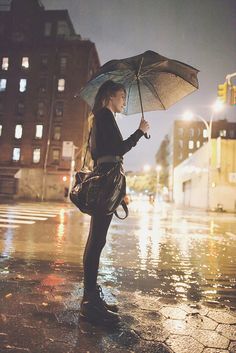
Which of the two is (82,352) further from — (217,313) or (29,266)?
(29,266)

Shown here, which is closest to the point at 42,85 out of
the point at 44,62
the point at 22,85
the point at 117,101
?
the point at 22,85

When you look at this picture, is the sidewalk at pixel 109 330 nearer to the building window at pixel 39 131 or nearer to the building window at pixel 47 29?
the building window at pixel 39 131

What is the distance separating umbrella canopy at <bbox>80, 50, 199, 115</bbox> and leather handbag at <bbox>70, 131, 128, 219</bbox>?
1070 mm

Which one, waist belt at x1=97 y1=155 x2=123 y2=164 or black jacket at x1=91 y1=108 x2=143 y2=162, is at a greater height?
black jacket at x1=91 y1=108 x2=143 y2=162

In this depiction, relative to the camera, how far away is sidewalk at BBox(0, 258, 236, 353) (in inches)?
86.7

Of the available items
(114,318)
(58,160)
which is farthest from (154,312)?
(58,160)

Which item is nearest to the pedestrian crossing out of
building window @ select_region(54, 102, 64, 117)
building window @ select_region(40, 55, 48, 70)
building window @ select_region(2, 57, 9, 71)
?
building window @ select_region(54, 102, 64, 117)

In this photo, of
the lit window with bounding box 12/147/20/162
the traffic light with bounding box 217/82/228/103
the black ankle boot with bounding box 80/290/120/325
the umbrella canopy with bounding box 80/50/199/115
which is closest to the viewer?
the black ankle boot with bounding box 80/290/120/325

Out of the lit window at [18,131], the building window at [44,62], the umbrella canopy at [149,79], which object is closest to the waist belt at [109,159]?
the umbrella canopy at [149,79]

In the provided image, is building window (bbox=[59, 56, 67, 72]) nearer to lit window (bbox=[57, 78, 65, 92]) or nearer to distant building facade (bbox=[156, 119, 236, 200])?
lit window (bbox=[57, 78, 65, 92])

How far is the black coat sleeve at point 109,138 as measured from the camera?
2885 mm

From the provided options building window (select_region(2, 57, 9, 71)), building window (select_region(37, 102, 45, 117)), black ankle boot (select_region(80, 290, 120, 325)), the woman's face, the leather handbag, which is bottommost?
black ankle boot (select_region(80, 290, 120, 325))

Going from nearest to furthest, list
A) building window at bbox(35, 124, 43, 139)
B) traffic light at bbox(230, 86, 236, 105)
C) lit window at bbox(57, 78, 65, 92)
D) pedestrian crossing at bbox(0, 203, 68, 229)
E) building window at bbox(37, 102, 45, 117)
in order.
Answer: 1. pedestrian crossing at bbox(0, 203, 68, 229)
2. traffic light at bbox(230, 86, 236, 105)
3. building window at bbox(35, 124, 43, 139)
4. building window at bbox(37, 102, 45, 117)
5. lit window at bbox(57, 78, 65, 92)

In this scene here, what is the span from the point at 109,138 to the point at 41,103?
46.5m
